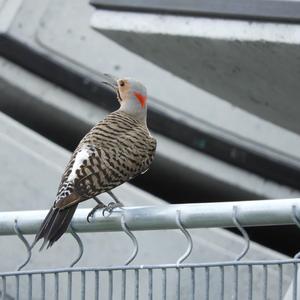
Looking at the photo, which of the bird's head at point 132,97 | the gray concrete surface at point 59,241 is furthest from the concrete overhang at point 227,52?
the gray concrete surface at point 59,241

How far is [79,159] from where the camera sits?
5.64m

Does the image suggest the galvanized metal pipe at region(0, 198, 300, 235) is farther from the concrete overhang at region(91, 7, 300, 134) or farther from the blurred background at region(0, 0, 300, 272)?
the blurred background at region(0, 0, 300, 272)

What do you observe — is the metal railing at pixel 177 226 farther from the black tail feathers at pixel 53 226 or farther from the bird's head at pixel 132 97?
the bird's head at pixel 132 97

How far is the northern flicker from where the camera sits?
5270 mm

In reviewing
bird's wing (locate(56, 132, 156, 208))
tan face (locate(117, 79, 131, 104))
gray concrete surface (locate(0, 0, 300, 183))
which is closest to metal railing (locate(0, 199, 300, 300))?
bird's wing (locate(56, 132, 156, 208))

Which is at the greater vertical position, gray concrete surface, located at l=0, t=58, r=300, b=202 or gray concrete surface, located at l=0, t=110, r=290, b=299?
gray concrete surface, located at l=0, t=58, r=300, b=202

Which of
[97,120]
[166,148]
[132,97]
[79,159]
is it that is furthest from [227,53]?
[166,148]

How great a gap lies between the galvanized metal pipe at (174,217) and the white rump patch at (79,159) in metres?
0.83

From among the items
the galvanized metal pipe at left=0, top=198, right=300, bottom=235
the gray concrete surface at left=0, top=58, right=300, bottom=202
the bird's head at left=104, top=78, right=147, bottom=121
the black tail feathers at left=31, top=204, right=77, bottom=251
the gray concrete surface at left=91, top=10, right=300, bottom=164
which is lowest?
A: the black tail feathers at left=31, top=204, right=77, bottom=251

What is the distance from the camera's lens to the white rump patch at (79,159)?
5.51m

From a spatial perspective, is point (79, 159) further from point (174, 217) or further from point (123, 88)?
point (174, 217)

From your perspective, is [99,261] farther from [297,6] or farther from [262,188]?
[297,6]

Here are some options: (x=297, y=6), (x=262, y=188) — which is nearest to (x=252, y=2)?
(x=297, y=6)

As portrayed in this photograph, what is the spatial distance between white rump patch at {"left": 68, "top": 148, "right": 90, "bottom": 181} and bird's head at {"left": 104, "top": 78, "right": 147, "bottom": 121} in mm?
1006
